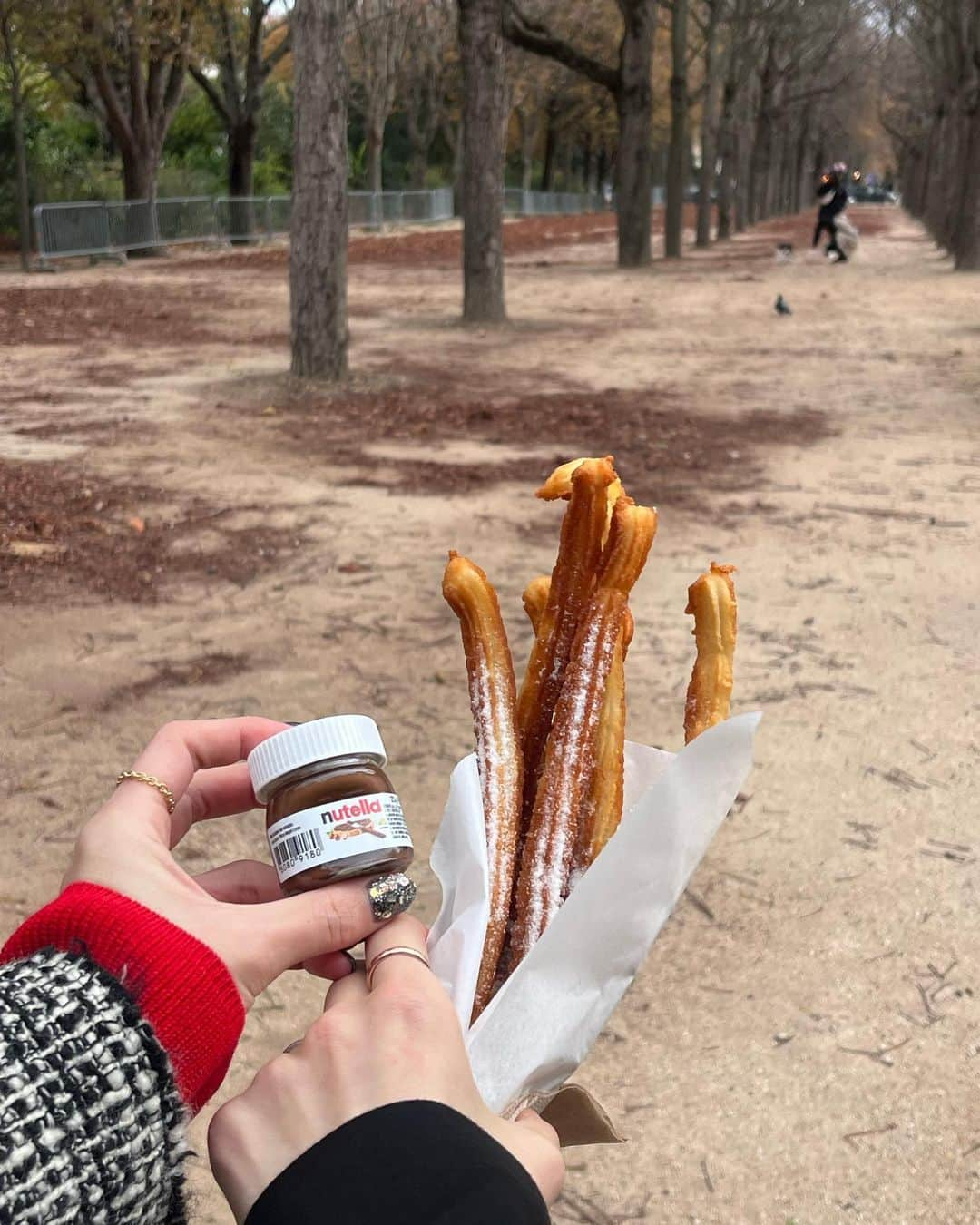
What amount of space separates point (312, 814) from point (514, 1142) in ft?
1.38

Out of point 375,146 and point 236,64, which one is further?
point 375,146

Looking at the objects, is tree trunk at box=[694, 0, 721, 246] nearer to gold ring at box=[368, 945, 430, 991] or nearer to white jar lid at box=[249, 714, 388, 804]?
white jar lid at box=[249, 714, 388, 804]

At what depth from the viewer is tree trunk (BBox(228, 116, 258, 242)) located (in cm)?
3444

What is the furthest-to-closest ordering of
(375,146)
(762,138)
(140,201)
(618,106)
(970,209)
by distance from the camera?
(375,146) → (762,138) → (140,201) → (970,209) → (618,106)

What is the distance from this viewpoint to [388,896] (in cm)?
145

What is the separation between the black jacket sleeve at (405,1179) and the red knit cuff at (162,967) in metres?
0.14

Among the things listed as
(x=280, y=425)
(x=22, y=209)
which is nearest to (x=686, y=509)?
(x=280, y=425)

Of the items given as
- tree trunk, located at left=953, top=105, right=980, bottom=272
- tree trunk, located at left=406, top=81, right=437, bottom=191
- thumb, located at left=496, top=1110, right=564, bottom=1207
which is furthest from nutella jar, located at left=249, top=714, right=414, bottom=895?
tree trunk, located at left=406, top=81, right=437, bottom=191

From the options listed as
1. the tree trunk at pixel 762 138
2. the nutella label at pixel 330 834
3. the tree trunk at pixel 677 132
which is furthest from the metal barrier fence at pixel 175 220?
the nutella label at pixel 330 834

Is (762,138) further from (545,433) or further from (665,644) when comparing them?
(665,644)

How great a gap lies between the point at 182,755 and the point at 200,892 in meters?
0.25

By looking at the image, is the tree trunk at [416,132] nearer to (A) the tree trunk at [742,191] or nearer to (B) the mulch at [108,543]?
(A) the tree trunk at [742,191]

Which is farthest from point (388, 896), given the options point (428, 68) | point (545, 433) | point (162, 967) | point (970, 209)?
Result: point (428, 68)

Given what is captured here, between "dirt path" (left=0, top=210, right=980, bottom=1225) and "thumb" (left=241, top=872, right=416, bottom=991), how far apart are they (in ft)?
4.78
